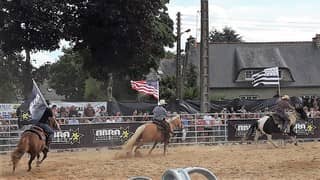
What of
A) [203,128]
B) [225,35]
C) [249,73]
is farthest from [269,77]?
[225,35]

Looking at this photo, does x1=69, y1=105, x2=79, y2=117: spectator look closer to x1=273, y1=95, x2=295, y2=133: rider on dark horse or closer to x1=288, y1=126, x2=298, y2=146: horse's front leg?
x1=273, y1=95, x2=295, y2=133: rider on dark horse

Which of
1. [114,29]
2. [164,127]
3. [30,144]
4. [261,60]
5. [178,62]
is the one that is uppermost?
[261,60]

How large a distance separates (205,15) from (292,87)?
3624 centimetres

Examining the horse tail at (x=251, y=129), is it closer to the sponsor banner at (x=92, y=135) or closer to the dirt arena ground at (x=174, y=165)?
the dirt arena ground at (x=174, y=165)

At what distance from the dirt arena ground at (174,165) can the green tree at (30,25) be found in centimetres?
1242

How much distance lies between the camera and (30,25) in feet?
108

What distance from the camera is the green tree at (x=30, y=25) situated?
1264 inches

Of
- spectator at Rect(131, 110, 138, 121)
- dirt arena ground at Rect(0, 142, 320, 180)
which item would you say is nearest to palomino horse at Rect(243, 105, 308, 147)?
dirt arena ground at Rect(0, 142, 320, 180)

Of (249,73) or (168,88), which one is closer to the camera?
(168,88)

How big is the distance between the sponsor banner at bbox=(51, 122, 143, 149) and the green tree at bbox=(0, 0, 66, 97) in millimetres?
11273

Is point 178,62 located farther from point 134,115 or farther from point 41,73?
point 41,73

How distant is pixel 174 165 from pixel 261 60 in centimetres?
4402

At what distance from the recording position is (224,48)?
6072 centimetres

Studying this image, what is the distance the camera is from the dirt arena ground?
14.2 meters
